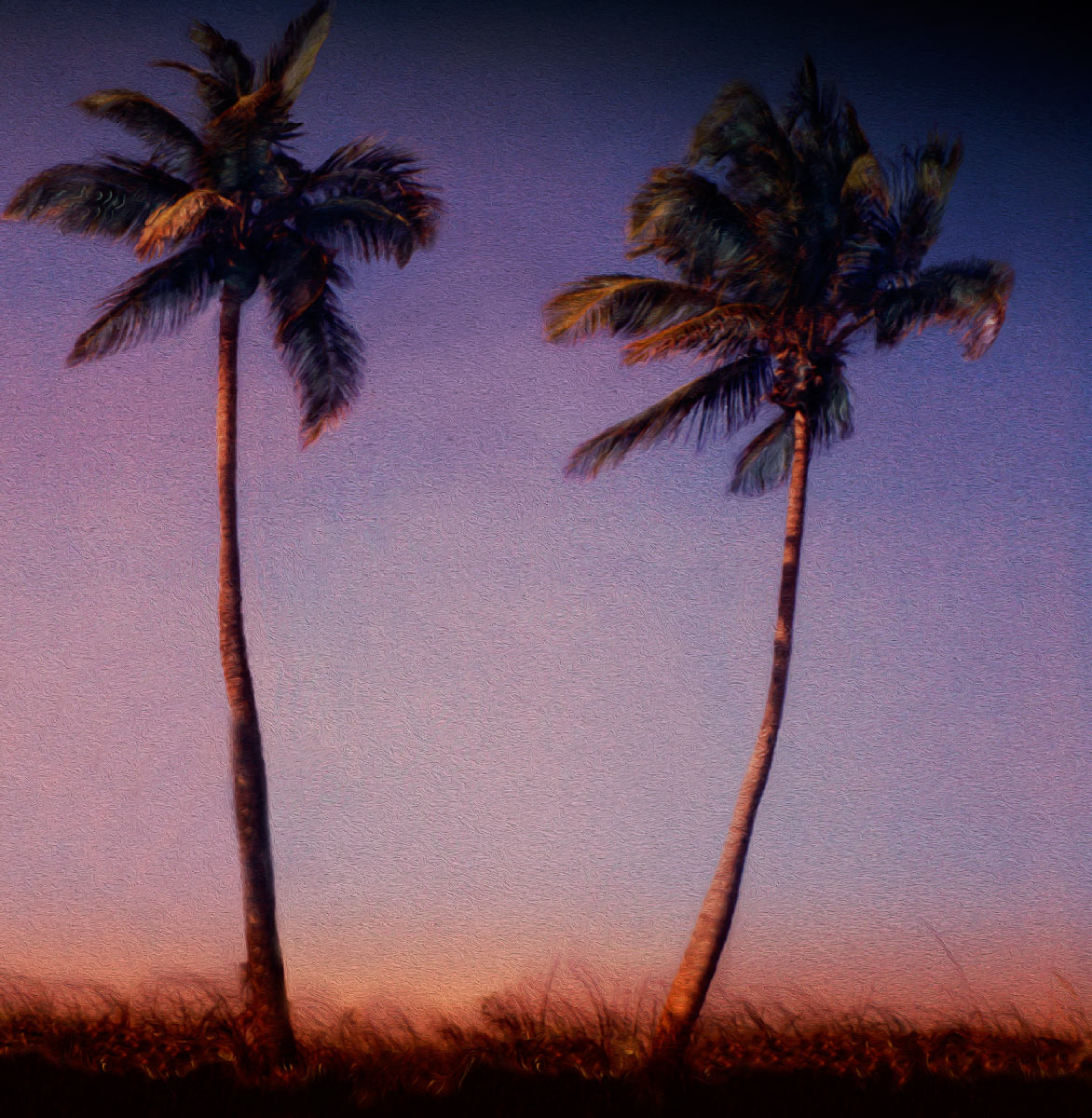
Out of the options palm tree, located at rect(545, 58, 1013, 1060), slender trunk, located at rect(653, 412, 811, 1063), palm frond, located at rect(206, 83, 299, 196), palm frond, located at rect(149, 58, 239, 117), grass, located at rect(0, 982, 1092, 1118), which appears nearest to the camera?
grass, located at rect(0, 982, 1092, 1118)

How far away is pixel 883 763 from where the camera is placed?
578cm

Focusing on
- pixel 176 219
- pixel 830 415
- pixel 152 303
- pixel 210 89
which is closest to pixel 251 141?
pixel 210 89

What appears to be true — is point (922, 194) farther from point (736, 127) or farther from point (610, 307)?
point (610, 307)

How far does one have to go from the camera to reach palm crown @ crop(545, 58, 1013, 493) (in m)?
6.05

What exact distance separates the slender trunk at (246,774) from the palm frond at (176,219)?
467 mm

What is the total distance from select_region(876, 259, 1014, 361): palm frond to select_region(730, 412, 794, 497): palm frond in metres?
0.91

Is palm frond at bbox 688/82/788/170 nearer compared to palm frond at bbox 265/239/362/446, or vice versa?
palm frond at bbox 265/239/362/446

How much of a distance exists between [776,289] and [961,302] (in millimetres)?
1131

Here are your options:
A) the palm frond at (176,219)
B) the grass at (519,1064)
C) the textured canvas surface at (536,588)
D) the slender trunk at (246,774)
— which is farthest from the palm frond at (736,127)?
the grass at (519,1064)

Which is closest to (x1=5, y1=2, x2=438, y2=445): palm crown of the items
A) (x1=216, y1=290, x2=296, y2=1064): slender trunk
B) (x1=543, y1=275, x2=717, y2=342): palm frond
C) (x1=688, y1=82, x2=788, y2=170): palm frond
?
(x1=216, y1=290, x2=296, y2=1064): slender trunk

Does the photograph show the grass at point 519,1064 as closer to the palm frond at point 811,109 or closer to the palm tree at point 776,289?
the palm tree at point 776,289

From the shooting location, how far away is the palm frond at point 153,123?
571cm

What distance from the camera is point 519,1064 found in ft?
17.5

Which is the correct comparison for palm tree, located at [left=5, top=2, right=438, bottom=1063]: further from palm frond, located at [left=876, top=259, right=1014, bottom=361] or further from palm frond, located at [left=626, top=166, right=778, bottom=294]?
palm frond, located at [left=876, top=259, right=1014, bottom=361]
